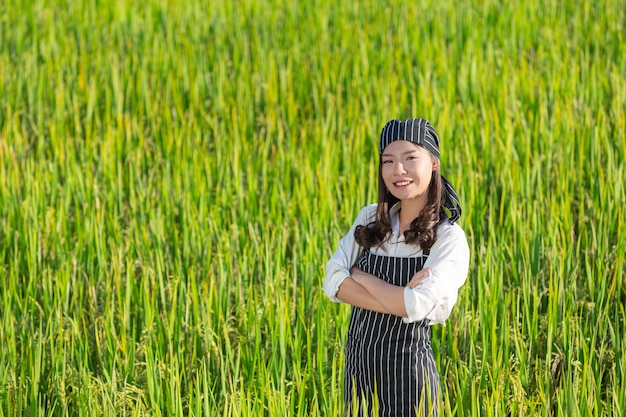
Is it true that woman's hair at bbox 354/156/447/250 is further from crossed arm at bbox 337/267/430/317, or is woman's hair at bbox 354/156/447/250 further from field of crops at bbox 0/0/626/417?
field of crops at bbox 0/0/626/417

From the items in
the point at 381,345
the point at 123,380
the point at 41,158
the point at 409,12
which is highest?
the point at 409,12

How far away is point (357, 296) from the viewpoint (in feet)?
5.25

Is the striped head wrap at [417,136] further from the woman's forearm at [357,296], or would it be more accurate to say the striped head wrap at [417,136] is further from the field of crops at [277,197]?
the field of crops at [277,197]

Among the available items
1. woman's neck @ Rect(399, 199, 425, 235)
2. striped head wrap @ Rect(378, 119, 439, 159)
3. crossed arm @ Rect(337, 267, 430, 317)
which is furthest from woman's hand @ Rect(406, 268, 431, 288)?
striped head wrap @ Rect(378, 119, 439, 159)

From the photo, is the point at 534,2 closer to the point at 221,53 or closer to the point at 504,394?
the point at 221,53

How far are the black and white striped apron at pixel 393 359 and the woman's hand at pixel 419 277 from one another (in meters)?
0.05

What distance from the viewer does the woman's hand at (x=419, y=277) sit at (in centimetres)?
154

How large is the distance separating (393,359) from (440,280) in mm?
182

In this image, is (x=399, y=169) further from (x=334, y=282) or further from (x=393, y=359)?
(x=393, y=359)

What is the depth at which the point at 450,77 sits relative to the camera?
455 cm

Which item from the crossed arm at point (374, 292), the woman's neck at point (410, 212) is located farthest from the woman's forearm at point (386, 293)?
the woman's neck at point (410, 212)

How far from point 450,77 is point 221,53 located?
1.57 meters

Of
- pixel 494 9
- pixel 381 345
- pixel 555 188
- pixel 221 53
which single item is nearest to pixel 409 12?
pixel 494 9

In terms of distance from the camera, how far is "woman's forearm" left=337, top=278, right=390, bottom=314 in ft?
5.18
